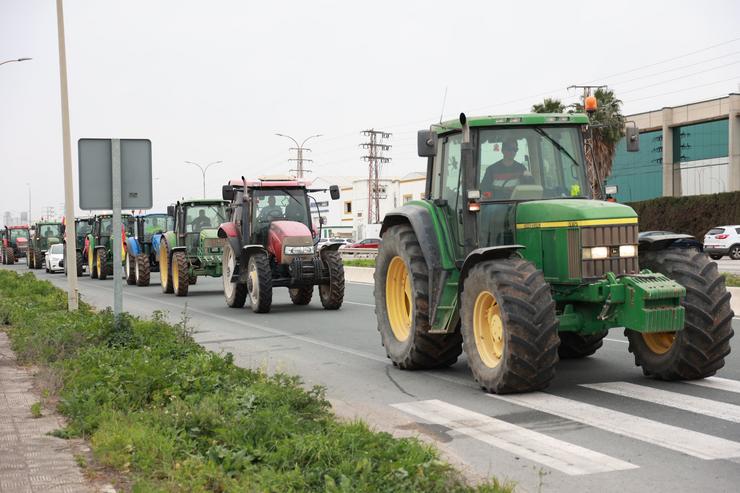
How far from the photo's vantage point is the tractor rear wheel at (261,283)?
17.9m

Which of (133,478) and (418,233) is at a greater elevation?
(418,233)

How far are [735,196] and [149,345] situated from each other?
119 feet

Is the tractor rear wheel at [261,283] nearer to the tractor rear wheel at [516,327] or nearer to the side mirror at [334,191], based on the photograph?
the side mirror at [334,191]

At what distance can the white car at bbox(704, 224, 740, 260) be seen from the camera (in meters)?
38.4

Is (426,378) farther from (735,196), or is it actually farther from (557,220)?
(735,196)

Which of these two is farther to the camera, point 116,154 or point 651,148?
point 651,148

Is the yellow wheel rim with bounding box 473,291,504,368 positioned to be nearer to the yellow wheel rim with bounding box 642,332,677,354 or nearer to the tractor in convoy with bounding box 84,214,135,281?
the yellow wheel rim with bounding box 642,332,677,354

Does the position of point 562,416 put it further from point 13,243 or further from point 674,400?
point 13,243

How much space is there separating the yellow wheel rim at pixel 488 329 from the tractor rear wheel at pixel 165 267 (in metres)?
17.2

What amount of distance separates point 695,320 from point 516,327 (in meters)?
1.79

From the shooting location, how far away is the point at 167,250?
25.9 metres

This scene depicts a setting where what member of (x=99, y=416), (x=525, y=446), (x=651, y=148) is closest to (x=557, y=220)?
(x=525, y=446)

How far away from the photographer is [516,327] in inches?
322

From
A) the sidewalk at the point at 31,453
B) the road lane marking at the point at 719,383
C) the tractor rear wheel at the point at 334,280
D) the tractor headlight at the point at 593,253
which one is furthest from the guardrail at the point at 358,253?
the sidewalk at the point at 31,453
